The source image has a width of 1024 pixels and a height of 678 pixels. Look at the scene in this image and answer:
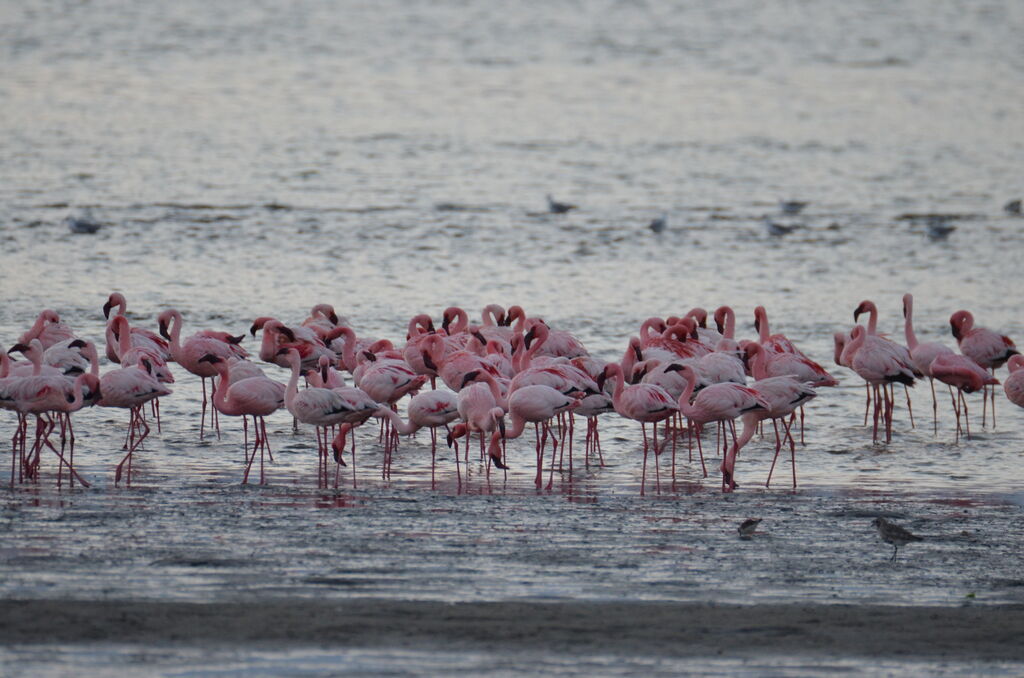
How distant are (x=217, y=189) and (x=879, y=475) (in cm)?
1834

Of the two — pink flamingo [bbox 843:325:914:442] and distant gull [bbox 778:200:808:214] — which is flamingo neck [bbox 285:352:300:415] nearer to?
pink flamingo [bbox 843:325:914:442]

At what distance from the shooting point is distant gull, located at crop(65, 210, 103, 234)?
71.8 ft

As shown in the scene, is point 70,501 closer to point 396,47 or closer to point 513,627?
point 513,627

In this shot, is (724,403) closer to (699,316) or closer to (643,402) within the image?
(643,402)

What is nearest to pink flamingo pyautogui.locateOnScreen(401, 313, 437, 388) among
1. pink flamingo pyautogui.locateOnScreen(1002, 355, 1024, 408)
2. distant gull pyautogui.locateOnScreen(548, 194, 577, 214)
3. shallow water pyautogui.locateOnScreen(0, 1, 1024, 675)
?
shallow water pyautogui.locateOnScreen(0, 1, 1024, 675)

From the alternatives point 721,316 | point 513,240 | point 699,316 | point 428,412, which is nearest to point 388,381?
point 428,412

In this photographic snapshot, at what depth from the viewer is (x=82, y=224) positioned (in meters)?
21.9

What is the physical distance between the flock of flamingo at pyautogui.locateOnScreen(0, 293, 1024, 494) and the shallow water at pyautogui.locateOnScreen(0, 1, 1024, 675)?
0.31m

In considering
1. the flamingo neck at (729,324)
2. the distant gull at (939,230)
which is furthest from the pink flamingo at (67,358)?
the distant gull at (939,230)

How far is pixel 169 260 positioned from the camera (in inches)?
800

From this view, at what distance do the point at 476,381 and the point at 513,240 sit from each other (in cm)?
1234

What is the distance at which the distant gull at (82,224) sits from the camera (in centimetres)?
2188

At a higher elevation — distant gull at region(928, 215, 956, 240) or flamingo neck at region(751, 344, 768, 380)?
distant gull at region(928, 215, 956, 240)

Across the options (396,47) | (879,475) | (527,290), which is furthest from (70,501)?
(396,47)
